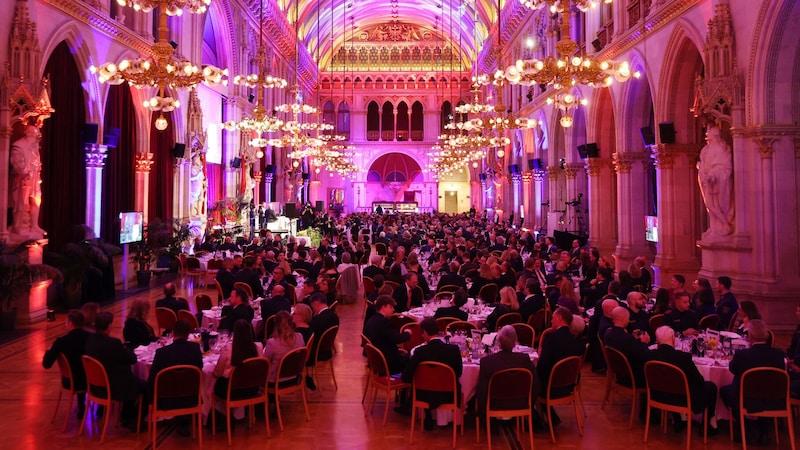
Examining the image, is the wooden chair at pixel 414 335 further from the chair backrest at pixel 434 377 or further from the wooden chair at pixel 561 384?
the wooden chair at pixel 561 384

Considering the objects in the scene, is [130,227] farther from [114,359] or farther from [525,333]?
[525,333]

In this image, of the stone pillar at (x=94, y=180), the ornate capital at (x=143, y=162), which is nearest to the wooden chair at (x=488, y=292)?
the stone pillar at (x=94, y=180)

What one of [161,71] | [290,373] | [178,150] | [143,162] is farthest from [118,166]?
[290,373]

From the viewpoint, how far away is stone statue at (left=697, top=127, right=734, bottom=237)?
10492mm

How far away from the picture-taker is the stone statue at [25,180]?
10.2m

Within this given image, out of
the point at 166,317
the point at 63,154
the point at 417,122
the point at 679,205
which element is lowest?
the point at 166,317

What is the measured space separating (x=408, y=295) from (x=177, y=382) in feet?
14.7

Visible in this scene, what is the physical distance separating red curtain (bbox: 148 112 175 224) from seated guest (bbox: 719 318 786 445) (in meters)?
15.1

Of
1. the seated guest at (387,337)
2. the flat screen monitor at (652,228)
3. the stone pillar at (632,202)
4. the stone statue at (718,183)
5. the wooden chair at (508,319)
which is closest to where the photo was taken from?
the seated guest at (387,337)

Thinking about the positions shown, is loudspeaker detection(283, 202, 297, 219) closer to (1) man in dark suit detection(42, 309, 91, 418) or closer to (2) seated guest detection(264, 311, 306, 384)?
(1) man in dark suit detection(42, 309, 91, 418)

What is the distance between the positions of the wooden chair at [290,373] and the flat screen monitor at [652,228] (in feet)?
34.7

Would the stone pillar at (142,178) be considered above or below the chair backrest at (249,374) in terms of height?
above

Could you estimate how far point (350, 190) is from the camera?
48.8 meters

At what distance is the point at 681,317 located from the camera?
7031 mm
